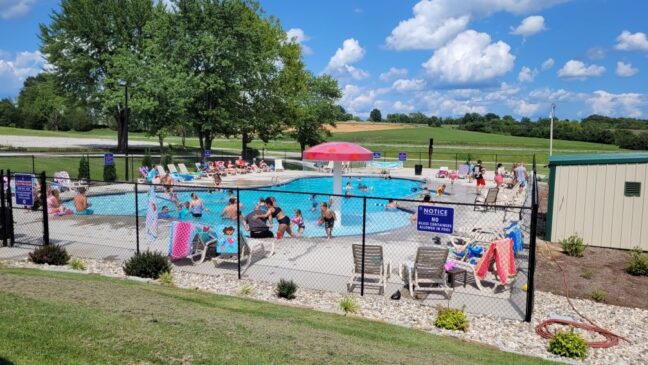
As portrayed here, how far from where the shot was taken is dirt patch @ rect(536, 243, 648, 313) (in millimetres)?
9423

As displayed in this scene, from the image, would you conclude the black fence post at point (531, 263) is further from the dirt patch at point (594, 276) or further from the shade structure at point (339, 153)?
the shade structure at point (339, 153)

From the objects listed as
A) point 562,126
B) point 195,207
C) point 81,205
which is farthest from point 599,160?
point 562,126

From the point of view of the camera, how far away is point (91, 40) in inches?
1826

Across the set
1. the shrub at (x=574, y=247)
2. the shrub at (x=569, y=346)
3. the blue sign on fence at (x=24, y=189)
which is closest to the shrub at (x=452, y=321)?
the shrub at (x=569, y=346)

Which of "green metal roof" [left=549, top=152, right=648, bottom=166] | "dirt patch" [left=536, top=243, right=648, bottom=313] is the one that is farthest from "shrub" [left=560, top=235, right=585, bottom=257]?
"green metal roof" [left=549, top=152, right=648, bottom=166]

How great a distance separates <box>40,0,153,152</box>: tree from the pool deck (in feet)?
112

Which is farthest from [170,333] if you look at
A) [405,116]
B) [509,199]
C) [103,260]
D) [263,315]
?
[405,116]

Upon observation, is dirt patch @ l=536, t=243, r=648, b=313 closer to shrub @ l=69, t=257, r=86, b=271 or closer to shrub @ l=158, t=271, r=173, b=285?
shrub @ l=158, t=271, r=173, b=285

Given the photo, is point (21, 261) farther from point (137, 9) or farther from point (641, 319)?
point (137, 9)

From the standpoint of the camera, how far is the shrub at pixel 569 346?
6.58 m

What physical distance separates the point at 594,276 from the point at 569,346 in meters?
4.83

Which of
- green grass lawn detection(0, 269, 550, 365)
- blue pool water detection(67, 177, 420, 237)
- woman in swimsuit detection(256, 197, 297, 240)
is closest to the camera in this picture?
green grass lawn detection(0, 269, 550, 365)

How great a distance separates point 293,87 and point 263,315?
42392 mm

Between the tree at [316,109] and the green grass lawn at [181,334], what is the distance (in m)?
40.1
